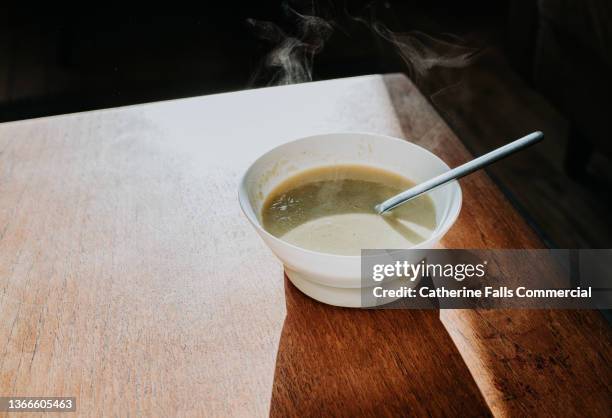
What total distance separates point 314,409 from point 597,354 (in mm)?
327

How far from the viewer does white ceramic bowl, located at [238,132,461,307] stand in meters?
0.64

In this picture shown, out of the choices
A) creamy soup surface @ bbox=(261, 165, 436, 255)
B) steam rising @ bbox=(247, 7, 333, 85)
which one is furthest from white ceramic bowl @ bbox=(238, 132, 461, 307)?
steam rising @ bbox=(247, 7, 333, 85)

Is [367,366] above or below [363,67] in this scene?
above

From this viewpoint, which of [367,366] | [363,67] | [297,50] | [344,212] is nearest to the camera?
[367,366]

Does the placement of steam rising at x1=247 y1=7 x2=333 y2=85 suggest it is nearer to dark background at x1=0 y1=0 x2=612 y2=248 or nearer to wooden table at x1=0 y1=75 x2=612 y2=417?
wooden table at x1=0 y1=75 x2=612 y2=417

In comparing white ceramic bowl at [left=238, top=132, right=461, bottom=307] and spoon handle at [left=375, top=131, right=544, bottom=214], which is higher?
spoon handle at [left=375, top=131, right=544, bottom=214]

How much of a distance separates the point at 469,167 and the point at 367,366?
10.3 inches

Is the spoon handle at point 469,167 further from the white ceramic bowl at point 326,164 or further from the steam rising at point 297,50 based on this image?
the steam rising at point 297,50

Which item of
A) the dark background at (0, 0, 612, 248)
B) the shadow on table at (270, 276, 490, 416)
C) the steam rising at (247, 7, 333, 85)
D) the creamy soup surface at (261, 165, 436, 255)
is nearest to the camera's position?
the shadow on table at (270, 276, 490, 416)

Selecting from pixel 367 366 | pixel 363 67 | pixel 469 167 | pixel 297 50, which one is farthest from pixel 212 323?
pixel 363 67

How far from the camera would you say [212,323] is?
0.71 metres

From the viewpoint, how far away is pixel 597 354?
66 centimetres

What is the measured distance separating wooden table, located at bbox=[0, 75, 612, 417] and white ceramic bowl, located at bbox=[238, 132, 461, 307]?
0.05m

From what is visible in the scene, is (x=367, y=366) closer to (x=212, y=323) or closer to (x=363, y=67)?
(x=212, y=323)
